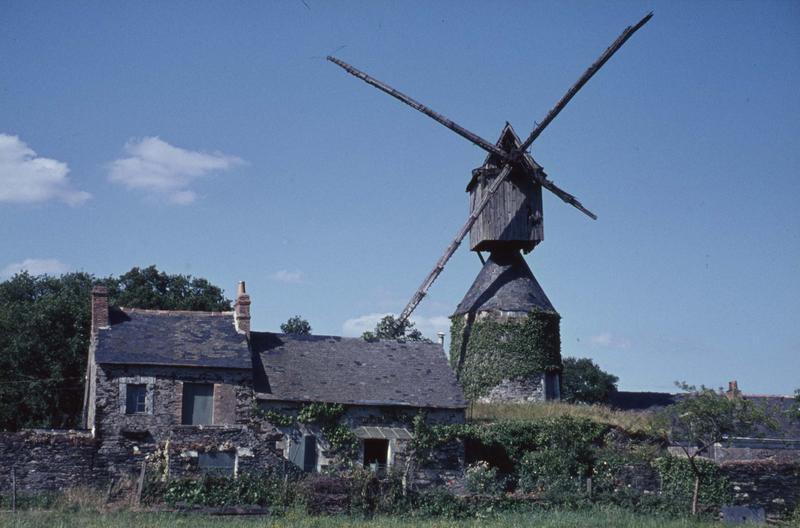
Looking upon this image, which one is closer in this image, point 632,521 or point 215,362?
point 632,521

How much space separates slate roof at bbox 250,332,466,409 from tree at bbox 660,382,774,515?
9.59 metres

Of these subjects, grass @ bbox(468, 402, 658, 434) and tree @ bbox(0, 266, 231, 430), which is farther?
tree @ bbox(0, 266, 231, 430)

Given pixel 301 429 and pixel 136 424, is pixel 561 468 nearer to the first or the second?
pixel 301 429

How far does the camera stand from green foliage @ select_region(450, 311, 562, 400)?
3834 cm

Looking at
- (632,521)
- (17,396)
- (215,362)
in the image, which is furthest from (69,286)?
(632,521)

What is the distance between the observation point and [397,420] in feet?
107

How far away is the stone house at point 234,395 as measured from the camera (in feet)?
93.9

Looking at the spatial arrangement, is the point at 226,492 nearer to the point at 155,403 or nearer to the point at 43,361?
the point at 155,403

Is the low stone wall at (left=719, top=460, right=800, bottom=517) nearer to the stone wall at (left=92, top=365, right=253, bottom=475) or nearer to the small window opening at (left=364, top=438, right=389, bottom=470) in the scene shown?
the small window opening at (left=364, top=438, right=389, bottom=470)

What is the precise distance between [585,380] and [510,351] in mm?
35706

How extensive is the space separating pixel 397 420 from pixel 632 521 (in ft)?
43.8

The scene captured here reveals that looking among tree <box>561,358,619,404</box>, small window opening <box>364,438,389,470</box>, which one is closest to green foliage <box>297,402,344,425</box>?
small window opening <box>364,438,389,470</box>

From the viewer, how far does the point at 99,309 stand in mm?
32562

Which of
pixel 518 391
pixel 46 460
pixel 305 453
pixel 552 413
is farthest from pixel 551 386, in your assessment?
pixel 46 460
